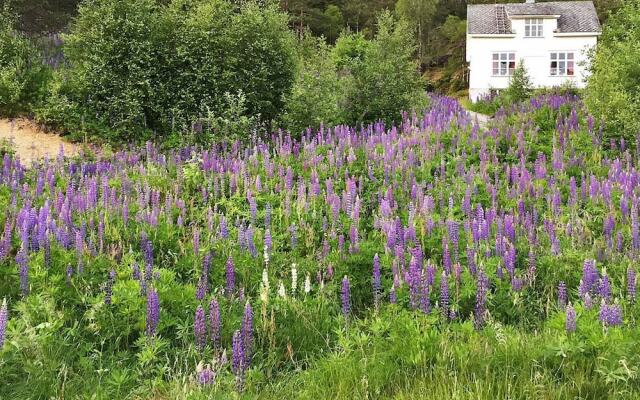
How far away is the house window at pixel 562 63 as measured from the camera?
38875 mm

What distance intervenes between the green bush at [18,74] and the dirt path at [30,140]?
0.39 meters

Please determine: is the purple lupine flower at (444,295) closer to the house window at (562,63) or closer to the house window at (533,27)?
the house window at (562,63)

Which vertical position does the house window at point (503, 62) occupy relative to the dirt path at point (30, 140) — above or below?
above

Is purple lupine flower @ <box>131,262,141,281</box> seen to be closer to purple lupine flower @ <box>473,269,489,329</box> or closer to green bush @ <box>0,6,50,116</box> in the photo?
purple lupine flower @ <box>473,269,489,329</box>

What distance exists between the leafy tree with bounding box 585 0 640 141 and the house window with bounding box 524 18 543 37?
1234 inches

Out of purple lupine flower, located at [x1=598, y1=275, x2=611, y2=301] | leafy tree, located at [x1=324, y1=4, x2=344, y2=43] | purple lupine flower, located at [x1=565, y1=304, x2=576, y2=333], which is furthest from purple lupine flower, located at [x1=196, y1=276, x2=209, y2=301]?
leafy tree, located at [x1=324, y1=4, x2=344, y2=43]

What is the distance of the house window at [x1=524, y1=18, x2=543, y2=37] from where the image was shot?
39906 mm

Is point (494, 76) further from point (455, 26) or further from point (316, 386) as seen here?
point (316, 386)

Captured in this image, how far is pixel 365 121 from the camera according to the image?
12.3 meters

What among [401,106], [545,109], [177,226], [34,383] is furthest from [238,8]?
[34,383]

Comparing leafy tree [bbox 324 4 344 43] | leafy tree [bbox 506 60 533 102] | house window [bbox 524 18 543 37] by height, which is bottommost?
leafy tree [bbox 506 60 533 102]

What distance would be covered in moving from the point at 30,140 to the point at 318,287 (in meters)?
8.31

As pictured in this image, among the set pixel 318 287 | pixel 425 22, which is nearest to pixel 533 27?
pixel 425 22

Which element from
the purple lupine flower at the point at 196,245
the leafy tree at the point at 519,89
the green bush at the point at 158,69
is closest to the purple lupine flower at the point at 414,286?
the purple lupine flower at the point at 196,245
